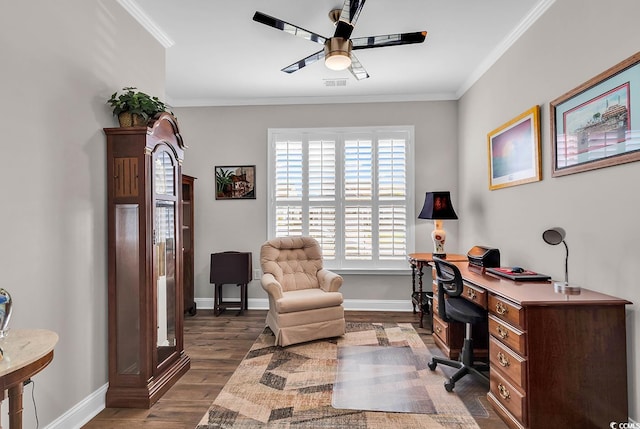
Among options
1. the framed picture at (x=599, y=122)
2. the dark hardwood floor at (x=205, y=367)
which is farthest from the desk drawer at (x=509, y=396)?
the framed picture at (x=599, y=122)

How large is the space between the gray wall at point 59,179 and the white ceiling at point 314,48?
64cm

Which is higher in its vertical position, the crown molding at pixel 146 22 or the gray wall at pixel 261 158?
the crown molding at pixel 146 22

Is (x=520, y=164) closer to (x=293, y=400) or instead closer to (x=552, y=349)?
(x=552, y=349)

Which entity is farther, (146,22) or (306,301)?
(306,301)

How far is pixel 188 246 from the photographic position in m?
4.66

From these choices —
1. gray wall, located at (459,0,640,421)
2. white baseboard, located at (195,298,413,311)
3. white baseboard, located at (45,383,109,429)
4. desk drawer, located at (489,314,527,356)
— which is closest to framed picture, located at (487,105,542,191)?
gray wall, located at (459,0,640,421)

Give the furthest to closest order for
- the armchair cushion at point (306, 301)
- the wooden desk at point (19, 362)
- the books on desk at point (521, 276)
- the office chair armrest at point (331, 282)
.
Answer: the office chair armrest at point (331, 282) < the armchair cushion at point (306, 301) < the books on desk at point (521, 276) < the wooden desk at point (19, 362)

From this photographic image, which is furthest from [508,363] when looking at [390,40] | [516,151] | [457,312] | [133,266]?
[133,266]

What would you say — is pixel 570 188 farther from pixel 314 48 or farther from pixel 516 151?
pixel 314 48

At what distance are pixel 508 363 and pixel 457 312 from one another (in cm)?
52

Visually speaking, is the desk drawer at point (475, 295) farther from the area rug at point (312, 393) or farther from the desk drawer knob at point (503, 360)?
the area rug at point (312, 393)

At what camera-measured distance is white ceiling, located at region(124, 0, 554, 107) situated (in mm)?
2742

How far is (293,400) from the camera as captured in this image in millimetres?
2471

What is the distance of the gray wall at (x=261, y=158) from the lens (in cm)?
472
